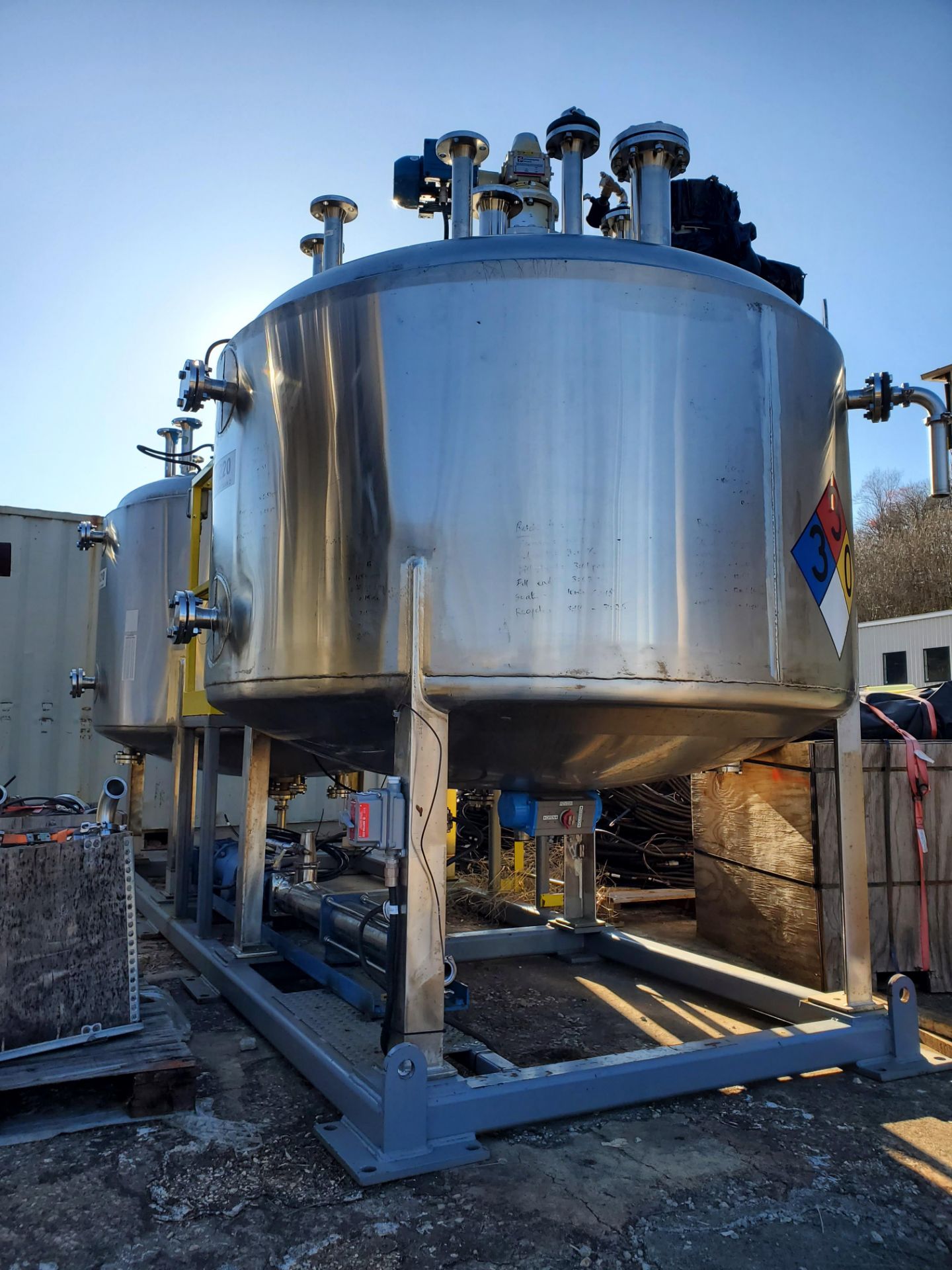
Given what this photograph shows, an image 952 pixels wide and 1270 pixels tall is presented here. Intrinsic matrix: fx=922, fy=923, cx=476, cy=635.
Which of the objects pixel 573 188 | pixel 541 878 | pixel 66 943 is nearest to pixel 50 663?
pixel 541 878

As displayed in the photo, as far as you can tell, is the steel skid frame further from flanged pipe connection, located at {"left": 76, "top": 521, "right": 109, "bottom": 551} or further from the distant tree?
the distant tree

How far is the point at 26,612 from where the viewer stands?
7.49m

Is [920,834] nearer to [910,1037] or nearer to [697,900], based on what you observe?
[910,1037]

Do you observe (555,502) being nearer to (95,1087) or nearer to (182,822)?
(95,1087)

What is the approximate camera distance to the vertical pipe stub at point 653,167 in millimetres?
2900

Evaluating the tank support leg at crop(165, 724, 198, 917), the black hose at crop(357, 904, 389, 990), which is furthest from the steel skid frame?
the tank support leg at crop(165, 724, 198, 917)

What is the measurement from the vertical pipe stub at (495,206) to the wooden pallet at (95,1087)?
2750 millimetres

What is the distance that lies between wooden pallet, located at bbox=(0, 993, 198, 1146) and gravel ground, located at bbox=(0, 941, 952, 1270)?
0.20ft

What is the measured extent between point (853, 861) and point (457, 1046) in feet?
4.66

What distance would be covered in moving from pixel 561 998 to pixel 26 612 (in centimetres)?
572

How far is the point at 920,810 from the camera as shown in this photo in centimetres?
361

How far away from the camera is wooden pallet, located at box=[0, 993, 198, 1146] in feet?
8.00

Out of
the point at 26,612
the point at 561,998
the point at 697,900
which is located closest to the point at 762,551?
the point at 561,998

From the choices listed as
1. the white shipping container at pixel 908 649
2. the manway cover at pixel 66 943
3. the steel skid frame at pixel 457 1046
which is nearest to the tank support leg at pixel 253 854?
the steel skid frame at pixel 457 1046
